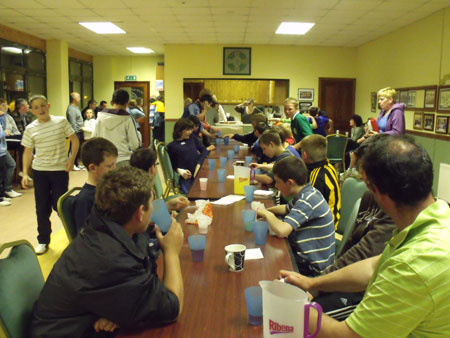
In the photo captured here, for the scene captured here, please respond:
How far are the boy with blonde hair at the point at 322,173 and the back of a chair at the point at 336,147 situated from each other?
12.6 ft

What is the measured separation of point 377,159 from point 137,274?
80cm

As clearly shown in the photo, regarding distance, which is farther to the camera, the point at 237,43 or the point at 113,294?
the point at 237,43

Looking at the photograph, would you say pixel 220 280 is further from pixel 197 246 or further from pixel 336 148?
pixel 336 148

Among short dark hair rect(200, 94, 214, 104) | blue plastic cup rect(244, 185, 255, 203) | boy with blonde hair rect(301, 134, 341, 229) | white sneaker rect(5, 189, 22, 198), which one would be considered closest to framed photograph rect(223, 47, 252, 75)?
short dark hair rect(200, 94, 214, 104)

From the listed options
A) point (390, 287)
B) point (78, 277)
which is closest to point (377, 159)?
point (390, 287)

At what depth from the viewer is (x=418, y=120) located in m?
7.10

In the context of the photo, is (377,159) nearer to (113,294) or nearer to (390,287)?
(390,287)

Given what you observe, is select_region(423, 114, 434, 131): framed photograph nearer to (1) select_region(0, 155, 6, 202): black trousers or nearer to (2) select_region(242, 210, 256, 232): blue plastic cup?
(2) select_region(242, 210, 256, 232): blue plastic cup

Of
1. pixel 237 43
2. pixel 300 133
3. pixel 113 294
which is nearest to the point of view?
pixel 113 294

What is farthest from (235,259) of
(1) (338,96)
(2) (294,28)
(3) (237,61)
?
(1) (338,96)

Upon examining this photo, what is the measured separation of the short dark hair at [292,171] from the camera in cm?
232

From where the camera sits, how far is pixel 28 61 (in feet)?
29.2

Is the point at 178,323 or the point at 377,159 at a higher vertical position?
the point at 377,159

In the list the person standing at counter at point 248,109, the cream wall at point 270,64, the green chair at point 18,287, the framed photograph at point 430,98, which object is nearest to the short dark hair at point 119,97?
the green chair at point 18,287
